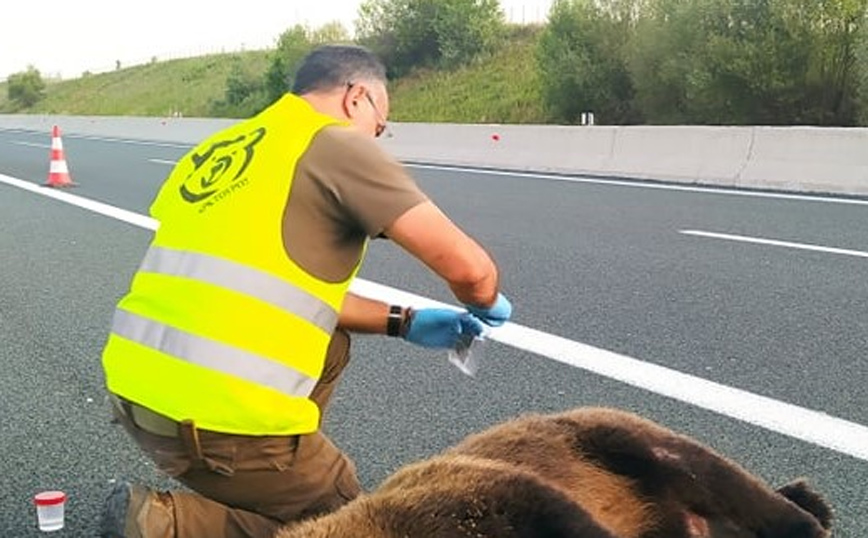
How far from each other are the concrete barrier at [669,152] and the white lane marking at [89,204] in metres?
2.71

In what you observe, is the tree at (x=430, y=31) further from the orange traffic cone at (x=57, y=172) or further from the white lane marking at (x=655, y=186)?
the orange traffic cone at (x=57, y=172)

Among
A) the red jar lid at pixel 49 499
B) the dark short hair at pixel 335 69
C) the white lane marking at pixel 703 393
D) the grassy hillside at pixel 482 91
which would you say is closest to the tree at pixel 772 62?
the grassy hillside at pixel 482 91

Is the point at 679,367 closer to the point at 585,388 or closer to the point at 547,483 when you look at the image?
the point at 585,388

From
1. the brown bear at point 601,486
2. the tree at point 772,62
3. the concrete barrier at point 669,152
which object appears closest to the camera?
the brown bear at point 601,486

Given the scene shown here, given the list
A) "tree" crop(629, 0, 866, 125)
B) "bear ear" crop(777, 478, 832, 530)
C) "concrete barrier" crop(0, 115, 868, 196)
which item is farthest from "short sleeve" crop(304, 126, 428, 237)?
"tree" crop(629, 0, 866, 125)

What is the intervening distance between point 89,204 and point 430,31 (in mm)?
32792

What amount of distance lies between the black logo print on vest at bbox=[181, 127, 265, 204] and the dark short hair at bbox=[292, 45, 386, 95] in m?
0.23

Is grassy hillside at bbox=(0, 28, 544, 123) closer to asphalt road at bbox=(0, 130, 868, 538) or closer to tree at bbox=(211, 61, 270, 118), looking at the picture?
tree at bbox=(211, 61, 270, 118)

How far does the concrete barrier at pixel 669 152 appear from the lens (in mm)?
12883

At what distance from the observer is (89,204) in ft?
43.6

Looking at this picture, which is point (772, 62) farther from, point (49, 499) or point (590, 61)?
point (49, 499)

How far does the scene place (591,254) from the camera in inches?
348

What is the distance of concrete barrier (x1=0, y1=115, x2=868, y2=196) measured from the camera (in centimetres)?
1288

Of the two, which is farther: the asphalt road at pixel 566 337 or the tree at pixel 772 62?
the tree at pixel 772 62
